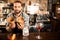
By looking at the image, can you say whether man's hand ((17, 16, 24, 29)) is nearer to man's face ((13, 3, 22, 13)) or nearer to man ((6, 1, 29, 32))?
man ((6, 1, 29, 32))

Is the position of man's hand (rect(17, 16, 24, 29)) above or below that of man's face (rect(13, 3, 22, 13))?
below

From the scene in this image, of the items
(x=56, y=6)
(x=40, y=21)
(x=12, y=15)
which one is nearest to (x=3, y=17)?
(x=12, y=15)

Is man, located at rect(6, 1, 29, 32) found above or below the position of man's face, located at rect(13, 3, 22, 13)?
below

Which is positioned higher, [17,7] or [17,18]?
[17,7]

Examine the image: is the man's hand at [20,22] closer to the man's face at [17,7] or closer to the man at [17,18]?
the man at [17,18]

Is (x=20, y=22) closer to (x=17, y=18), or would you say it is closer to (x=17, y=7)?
(x=17, y=18)

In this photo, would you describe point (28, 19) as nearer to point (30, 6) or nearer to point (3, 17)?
point (30, 6)

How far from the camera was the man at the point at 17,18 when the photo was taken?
6.05 ft

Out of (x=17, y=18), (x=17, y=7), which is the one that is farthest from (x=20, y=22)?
(x=17, y=7)

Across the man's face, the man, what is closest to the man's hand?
the man

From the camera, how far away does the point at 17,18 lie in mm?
1858

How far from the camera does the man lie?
1844mm

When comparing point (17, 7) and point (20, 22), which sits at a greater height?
point (17, 7)

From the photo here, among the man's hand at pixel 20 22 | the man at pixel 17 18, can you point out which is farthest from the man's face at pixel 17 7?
the man's hand at pixel 20 22
